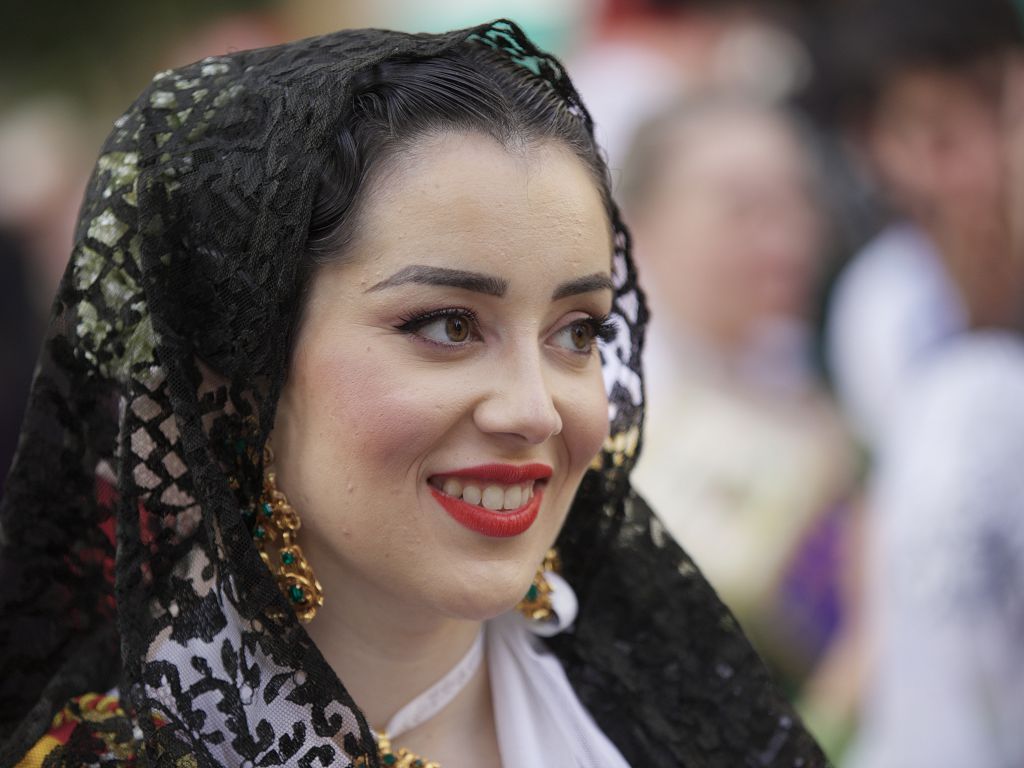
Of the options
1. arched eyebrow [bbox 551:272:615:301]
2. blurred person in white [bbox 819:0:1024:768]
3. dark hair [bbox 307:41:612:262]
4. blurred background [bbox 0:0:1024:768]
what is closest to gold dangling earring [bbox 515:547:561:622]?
arched eyebrow [bbox 551:272:615:301]

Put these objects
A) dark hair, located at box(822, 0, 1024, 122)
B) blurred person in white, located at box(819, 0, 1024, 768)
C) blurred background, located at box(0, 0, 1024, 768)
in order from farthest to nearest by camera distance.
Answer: dark hair, located at box(822, 0, 1024, 122)
blurred background, located at box(0, 0, 1024, 768)
blurred person in white, located at box(819, 0, 1024, 768)

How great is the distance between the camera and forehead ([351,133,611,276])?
1771mm

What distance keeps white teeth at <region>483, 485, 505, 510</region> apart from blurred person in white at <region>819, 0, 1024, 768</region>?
9.73 feet

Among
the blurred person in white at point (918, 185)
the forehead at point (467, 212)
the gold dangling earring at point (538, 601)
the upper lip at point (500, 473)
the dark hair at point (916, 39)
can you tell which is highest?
the dark hair at point (916, 39)

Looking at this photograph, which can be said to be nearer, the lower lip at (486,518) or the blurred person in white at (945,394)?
the lower lip at (486,518)

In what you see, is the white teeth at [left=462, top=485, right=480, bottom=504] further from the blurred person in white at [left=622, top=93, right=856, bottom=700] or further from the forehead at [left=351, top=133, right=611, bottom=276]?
the blurred person in white at [left=622, top=93, right=856, bottom=700]

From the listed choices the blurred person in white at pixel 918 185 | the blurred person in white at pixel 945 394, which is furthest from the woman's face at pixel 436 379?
the blurred person in white at pixel 918 185

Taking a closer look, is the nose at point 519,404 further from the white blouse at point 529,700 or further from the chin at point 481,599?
the white blouse at point 529,700

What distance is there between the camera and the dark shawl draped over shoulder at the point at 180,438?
1735 mm

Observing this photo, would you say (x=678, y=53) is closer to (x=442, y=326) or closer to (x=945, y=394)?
(x=945, y=394)

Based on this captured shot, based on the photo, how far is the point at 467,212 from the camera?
1.78 metres

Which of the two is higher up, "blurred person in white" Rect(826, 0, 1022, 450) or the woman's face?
"blurred person in white" Rect(826, 0, 1022, 450)

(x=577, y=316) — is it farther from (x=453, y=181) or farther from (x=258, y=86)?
(x=258, y=86)

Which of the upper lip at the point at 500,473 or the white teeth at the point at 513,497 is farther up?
the upper lip at the point at 500,473
